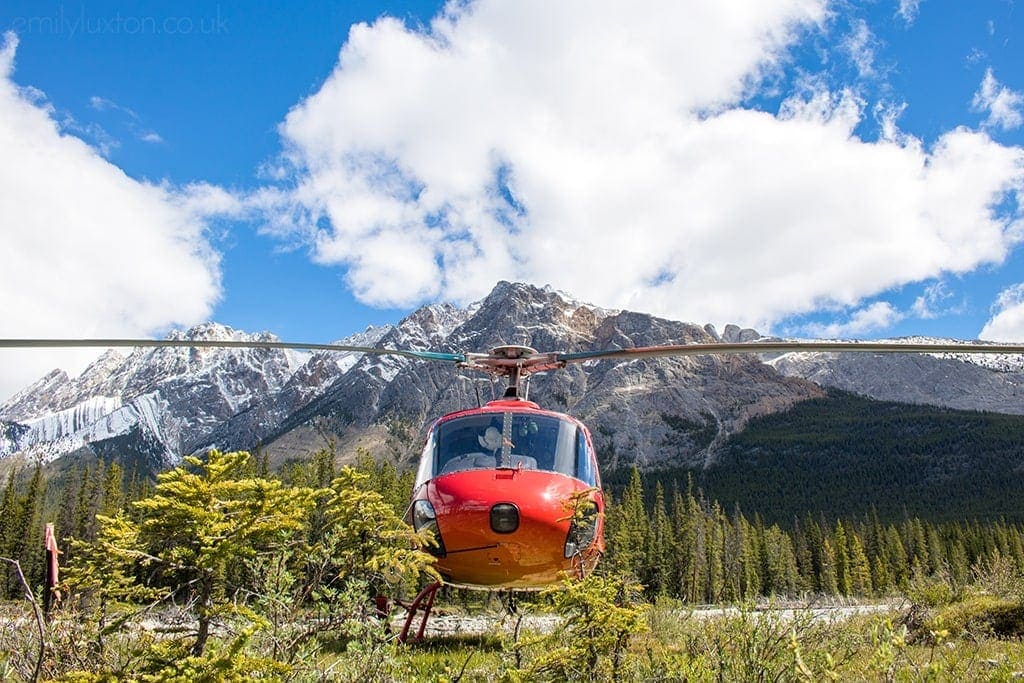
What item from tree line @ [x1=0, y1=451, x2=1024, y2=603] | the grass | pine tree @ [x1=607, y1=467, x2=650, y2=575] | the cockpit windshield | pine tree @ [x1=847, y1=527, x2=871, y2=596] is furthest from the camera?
pine tree @ [x1=847, y1=527, x2=871, y2=596]

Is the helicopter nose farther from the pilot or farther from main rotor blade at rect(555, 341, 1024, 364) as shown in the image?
main rotor blade at rect(555, 341, 1024, 364)

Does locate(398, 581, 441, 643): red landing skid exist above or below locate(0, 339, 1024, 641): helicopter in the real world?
below

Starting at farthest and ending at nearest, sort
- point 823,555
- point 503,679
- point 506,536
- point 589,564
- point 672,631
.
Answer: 1. point 823,555
2. point 672,631
3. point 589,564
4. point 506,536
5. point 503,679

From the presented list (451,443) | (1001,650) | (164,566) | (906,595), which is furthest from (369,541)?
(906,595)

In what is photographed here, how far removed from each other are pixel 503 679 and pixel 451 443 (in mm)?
3963

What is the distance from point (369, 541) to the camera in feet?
14.6

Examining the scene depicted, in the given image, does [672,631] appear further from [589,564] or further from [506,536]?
[506,536]

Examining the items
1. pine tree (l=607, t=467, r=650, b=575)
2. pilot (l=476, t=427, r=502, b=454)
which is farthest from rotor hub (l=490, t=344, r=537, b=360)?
pine tree (l=607, t=467, r=650, b=575)

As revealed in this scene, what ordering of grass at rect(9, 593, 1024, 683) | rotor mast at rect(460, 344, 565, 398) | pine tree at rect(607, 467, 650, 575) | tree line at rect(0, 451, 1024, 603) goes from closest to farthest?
grass at rect(9, 593, 1024, 683) → rotor mast at rect(460, 344, 565, 398) → pine tree at rect(607, 467, 650, 575) → tree line at rect(0, 451, 1024, 603)

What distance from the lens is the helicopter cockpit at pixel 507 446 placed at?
7.85m

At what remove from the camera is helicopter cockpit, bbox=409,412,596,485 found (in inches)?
309

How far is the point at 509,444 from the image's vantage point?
785cm

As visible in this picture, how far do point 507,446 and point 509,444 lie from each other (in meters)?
0.04

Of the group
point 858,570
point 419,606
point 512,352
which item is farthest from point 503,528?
point 858,570
